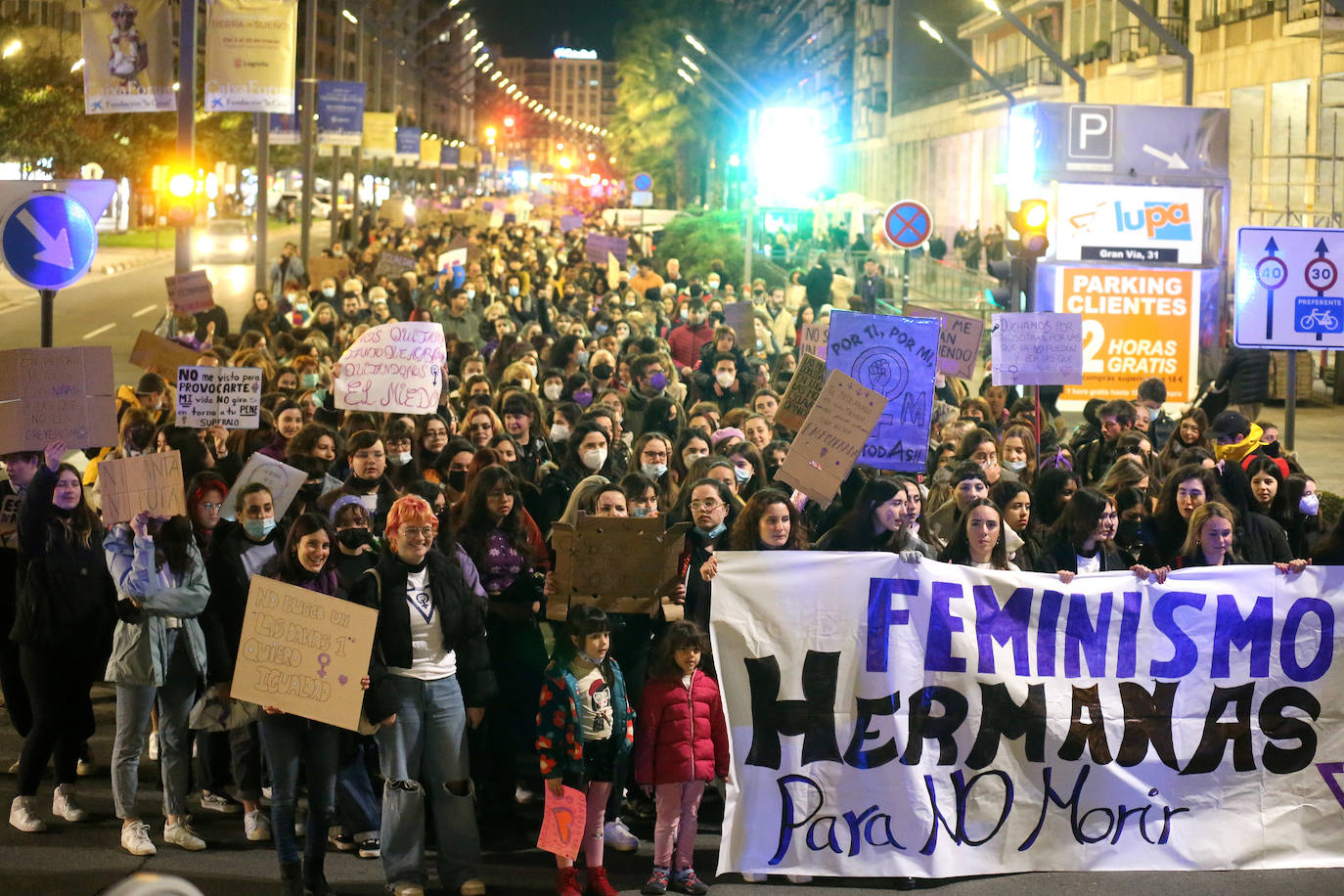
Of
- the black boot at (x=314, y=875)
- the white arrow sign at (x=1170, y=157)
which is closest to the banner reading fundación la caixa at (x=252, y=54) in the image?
the white arrow sign at (x=1170, y=157)

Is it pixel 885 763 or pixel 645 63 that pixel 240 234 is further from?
pixel 885 763

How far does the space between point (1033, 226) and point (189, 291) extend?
27.4 feet

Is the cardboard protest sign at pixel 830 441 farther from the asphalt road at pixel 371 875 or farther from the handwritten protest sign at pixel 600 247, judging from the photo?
the handwritten protest sign at pixel 600 247

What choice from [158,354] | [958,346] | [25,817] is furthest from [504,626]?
[158,354]

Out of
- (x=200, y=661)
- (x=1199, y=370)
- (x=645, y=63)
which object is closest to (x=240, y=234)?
(x=645, y=63)

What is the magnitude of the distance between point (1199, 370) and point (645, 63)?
6628 centimetres

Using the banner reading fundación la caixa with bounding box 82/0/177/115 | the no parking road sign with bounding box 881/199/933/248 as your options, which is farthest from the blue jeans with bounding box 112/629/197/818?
the no parking road sign with bounding box 881/199/933/248

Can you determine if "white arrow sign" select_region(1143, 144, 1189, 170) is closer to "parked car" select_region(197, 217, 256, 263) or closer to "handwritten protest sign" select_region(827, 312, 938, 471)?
"handwritten protest sign" select_region(827, 312, 938, 471)

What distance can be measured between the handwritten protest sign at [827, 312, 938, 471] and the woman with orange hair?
2801 mm

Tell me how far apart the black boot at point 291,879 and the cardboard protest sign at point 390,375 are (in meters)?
4.80

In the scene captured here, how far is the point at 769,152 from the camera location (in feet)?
196

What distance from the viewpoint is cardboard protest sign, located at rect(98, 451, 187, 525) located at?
743cm

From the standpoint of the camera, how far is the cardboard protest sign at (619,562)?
7.40 metres

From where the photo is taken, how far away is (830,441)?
835cm
